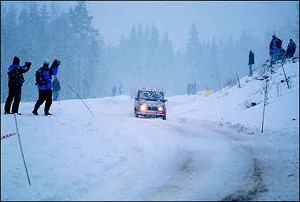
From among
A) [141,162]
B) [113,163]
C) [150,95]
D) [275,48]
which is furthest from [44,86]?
[275,48]

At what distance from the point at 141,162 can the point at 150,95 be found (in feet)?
42.5

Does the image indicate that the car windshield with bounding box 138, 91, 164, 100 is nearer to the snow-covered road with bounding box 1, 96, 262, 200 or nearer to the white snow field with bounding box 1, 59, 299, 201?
the white snow field with bounding box 1, 59, 299, 201

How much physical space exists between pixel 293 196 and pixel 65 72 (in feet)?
191

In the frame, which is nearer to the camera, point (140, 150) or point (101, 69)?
point (140, 150)

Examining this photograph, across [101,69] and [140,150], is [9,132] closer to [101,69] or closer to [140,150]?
[140,150]

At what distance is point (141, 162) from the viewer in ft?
28.9

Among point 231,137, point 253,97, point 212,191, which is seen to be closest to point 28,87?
point 253,97

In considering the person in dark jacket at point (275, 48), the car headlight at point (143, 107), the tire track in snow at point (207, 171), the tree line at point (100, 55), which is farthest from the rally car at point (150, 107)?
the tree line at point (100, 55)

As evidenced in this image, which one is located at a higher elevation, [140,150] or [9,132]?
[9,132]

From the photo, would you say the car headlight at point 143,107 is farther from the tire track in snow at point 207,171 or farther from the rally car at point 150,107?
the tire track in snow at point 207,171

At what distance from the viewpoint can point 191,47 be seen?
101 metres

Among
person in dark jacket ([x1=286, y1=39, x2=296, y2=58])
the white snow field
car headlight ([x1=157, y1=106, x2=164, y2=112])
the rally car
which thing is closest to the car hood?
the rally car

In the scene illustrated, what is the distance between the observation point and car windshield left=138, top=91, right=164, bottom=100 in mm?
21234

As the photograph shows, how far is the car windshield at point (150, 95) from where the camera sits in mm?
21234
